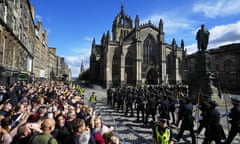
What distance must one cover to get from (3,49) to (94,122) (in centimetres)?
1295

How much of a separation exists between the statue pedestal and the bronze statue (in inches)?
23.1

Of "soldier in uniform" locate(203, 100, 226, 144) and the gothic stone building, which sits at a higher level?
the gothic stone building

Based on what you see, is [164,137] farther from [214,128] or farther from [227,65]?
[227,65]

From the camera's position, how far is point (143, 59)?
38.8m

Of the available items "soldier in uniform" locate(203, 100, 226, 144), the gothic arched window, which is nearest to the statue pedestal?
"soldier in uniform" locate(203, 100, 226, 144)

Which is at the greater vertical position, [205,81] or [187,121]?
[205,81]

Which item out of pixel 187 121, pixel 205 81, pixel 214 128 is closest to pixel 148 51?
pixel 205 81

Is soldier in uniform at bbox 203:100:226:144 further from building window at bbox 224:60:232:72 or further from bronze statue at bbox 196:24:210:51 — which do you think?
building window at bbox 224:60:232:72

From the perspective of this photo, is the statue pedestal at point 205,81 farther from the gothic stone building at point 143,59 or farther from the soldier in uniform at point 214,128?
the gothic stone building at point 143,59

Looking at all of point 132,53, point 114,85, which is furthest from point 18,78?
point 132,53

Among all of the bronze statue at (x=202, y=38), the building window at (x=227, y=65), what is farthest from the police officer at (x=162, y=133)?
the building window at (x=227, y=65)

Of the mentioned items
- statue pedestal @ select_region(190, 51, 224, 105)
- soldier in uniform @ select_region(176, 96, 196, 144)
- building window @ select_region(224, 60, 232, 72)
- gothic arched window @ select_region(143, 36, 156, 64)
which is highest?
gothic arched window @ select_region(143, 36, 156, 64)

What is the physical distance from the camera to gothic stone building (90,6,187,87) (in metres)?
35.0

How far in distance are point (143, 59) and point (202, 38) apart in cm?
2459
